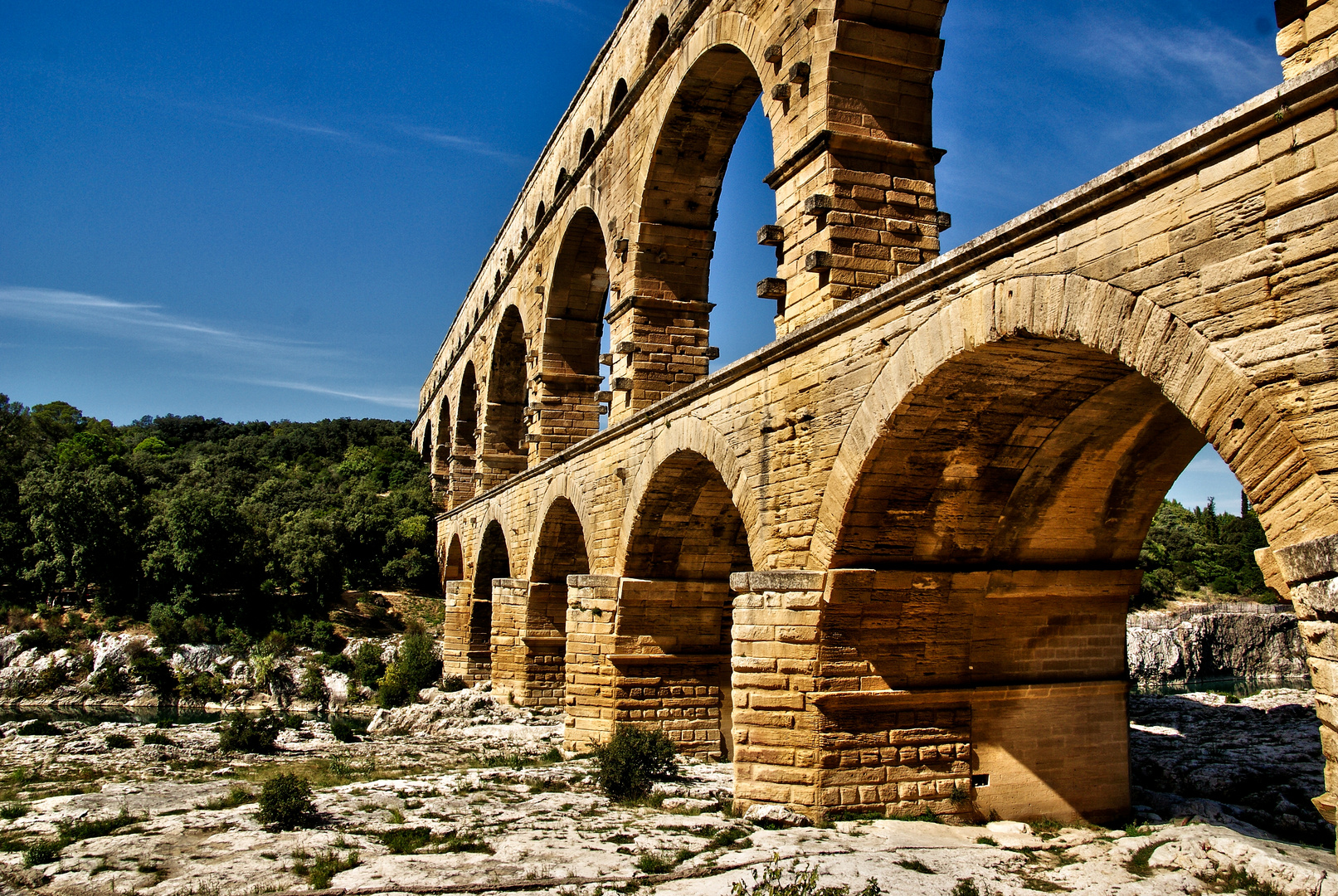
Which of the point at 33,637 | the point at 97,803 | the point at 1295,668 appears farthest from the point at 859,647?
the point at 1295,668

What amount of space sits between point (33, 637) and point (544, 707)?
1756 centimetres

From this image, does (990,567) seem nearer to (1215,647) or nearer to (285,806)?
(285,806)

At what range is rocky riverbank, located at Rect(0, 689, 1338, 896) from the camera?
19.0 feet

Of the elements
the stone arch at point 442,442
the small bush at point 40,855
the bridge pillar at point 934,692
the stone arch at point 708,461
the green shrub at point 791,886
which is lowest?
the small bush at point 40,855

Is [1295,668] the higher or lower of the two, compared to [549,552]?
lower

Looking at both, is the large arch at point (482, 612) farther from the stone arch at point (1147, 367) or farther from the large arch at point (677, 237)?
the stone arch at point (1147, 367)

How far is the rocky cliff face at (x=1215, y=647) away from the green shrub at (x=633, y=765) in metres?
21.1

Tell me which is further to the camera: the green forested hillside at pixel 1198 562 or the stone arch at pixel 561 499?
the green forested hillside at pixel 1198 562

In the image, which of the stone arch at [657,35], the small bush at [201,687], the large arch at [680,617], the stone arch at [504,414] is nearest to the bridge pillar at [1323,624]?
the large arch at [680,617]

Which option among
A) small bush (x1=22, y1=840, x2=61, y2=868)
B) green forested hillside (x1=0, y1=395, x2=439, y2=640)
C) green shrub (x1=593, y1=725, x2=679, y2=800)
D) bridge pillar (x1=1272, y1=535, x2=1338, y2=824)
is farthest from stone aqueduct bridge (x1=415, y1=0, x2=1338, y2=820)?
green forested hillside (x1=0, y1=395, x2=439, y2=640)

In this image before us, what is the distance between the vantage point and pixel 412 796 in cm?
909

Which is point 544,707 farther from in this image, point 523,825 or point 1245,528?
point 1245,528

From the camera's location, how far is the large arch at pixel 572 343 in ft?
55.4

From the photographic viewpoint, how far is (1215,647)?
2758 cm
